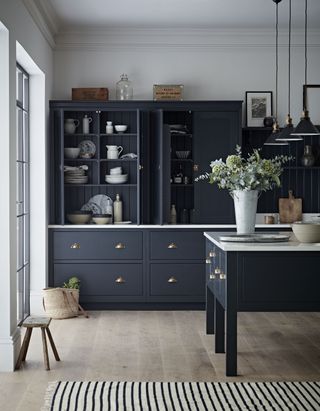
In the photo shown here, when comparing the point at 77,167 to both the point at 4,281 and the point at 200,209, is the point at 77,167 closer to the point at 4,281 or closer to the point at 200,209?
the point at 200,209

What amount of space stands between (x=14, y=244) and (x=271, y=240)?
72.3 inches

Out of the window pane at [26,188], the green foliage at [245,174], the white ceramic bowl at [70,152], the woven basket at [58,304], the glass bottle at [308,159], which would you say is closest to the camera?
the green foliage at [245,174]

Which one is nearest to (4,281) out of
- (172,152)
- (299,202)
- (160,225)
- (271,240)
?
(271,240)

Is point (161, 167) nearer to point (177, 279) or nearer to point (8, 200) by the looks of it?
point (177, 279)

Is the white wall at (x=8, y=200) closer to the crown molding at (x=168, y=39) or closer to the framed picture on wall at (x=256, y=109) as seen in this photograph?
the crown molding at (x=168, y=39)

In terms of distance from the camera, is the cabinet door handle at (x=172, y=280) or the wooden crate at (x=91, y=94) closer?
the cabinet door handle at (x=172, y=280)

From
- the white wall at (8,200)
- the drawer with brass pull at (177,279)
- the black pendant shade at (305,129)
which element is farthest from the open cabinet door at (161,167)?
the white wall at (8,200)

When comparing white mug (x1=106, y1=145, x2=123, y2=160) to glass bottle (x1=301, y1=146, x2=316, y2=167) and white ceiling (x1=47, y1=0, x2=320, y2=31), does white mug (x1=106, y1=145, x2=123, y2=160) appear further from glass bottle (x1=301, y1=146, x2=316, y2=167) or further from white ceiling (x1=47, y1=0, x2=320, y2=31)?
glass bottle (x1=301, y1=146, x2=316, y2=167)

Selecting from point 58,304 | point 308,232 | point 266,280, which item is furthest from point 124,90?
point 266,280

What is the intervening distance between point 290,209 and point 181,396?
13.1 feet

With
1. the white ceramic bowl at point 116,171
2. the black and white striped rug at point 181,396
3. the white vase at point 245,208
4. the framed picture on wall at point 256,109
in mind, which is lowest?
the black and white striped rug at point 181,396

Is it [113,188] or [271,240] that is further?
[113,188]

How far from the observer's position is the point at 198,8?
711 cm

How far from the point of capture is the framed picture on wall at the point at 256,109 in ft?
26.3
